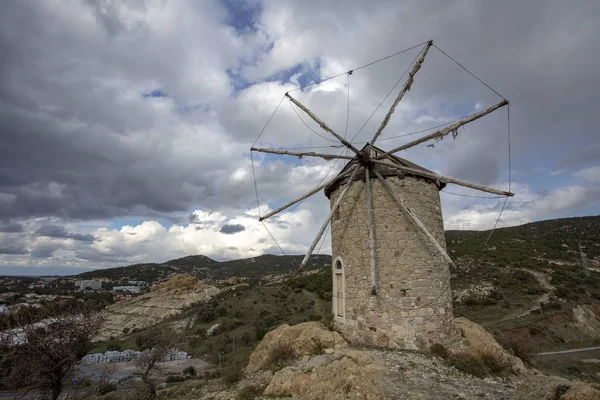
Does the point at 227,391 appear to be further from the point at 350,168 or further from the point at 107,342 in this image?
the point at 107,342

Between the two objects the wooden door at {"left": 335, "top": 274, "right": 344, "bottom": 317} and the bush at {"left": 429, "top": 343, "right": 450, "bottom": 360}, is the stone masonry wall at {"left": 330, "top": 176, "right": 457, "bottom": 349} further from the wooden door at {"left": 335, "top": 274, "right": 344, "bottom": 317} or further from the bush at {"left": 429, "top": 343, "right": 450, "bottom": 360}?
the wooden door at {"left": 335, "top": 274, "right": 344, "bottom": 317}

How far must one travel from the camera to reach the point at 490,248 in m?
42.3

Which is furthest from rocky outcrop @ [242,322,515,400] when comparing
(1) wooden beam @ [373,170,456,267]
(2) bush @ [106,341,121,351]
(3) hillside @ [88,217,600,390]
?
(2) bush @ [106,341,121,351]

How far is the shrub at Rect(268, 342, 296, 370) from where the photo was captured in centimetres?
1020

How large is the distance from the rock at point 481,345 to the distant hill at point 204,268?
77.0 m

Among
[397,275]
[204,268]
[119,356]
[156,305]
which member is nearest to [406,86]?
[397,275]

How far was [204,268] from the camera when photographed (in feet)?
340

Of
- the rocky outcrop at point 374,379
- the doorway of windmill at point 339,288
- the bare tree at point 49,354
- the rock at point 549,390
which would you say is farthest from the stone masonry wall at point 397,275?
the bare tree at point 49,354

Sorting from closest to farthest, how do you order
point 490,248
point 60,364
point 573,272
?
1. point 60,364
2. point 573,272
3. point 490,248

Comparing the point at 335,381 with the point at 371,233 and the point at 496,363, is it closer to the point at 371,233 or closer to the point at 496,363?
the point at 371,233

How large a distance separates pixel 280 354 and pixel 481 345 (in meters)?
6.74

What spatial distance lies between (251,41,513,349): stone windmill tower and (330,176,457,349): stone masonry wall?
1.1 inches

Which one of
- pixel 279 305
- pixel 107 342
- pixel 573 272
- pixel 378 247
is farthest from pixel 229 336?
pixel 573 272

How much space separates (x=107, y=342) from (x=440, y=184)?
127ft
